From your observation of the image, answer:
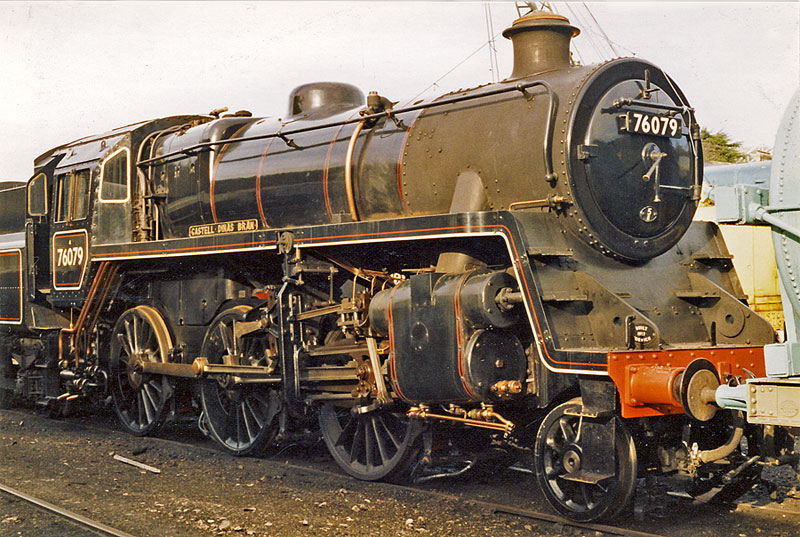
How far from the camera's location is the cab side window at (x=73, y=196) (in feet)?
33.1

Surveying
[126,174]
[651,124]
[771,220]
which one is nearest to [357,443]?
[651,124]

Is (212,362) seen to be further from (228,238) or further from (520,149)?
(520,149)

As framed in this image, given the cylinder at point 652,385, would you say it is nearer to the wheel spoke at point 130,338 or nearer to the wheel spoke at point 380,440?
the wheel spoke at point 380,440

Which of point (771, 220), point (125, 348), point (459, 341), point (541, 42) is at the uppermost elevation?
point (541, 42)

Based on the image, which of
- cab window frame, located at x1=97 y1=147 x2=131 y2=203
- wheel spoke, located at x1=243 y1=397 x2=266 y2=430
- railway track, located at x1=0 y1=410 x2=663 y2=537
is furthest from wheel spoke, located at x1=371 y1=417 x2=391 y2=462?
cab window frame, located at x1=97 y1=147 x2=131 y2=203

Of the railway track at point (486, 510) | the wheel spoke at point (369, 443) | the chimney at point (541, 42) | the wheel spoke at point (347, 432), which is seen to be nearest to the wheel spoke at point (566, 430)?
the railway track at point (486, 510)

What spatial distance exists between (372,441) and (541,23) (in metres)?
3.59

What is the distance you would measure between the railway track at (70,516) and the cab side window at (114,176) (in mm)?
3606

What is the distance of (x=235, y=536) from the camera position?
18.3 ft

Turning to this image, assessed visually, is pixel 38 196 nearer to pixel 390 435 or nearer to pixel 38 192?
pixel 38 192

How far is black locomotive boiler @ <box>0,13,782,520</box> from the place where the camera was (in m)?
5.67

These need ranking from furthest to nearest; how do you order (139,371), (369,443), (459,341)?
1. (139,371)
2. (369,443)
3. (459,341)

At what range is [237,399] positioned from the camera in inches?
325

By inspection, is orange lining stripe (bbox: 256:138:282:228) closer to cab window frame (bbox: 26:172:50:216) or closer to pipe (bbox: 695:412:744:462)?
cab window frame (bbox: 26:172:50:216)
